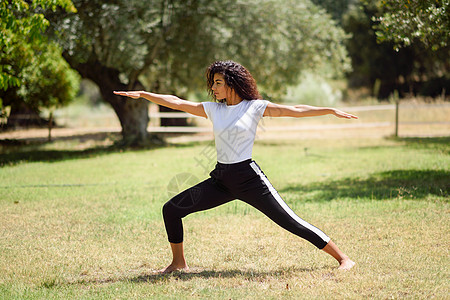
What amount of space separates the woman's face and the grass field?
1.75 meters

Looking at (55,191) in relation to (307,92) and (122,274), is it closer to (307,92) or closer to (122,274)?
(122,274)

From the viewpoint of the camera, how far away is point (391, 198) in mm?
8602

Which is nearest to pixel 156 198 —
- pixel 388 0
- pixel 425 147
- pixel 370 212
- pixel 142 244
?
pixel 142 244

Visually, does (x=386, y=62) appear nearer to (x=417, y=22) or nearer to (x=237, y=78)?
(x=417, y=22)

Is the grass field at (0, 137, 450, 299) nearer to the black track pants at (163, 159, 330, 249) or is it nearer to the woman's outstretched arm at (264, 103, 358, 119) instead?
the black track pants at (163, 159, 330, 249)

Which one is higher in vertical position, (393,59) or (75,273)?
(393,59)

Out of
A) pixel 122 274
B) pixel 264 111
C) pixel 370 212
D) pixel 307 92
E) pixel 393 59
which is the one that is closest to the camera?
pixel 264 111

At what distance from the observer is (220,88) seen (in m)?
4.75

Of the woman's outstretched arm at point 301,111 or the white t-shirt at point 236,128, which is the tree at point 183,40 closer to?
the white t-shirt at point 236,128

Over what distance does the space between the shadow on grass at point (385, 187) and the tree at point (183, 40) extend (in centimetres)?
846

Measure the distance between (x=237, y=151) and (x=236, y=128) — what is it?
8.3 inches

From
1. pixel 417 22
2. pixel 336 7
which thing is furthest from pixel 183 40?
pixel 336 7

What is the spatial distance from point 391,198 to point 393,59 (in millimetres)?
33099

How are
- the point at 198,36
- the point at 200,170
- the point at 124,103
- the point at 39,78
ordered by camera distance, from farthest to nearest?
1. the point at 39,78
2. the point at 124,103
3. the point at 198,36
4. the point at 200,170
